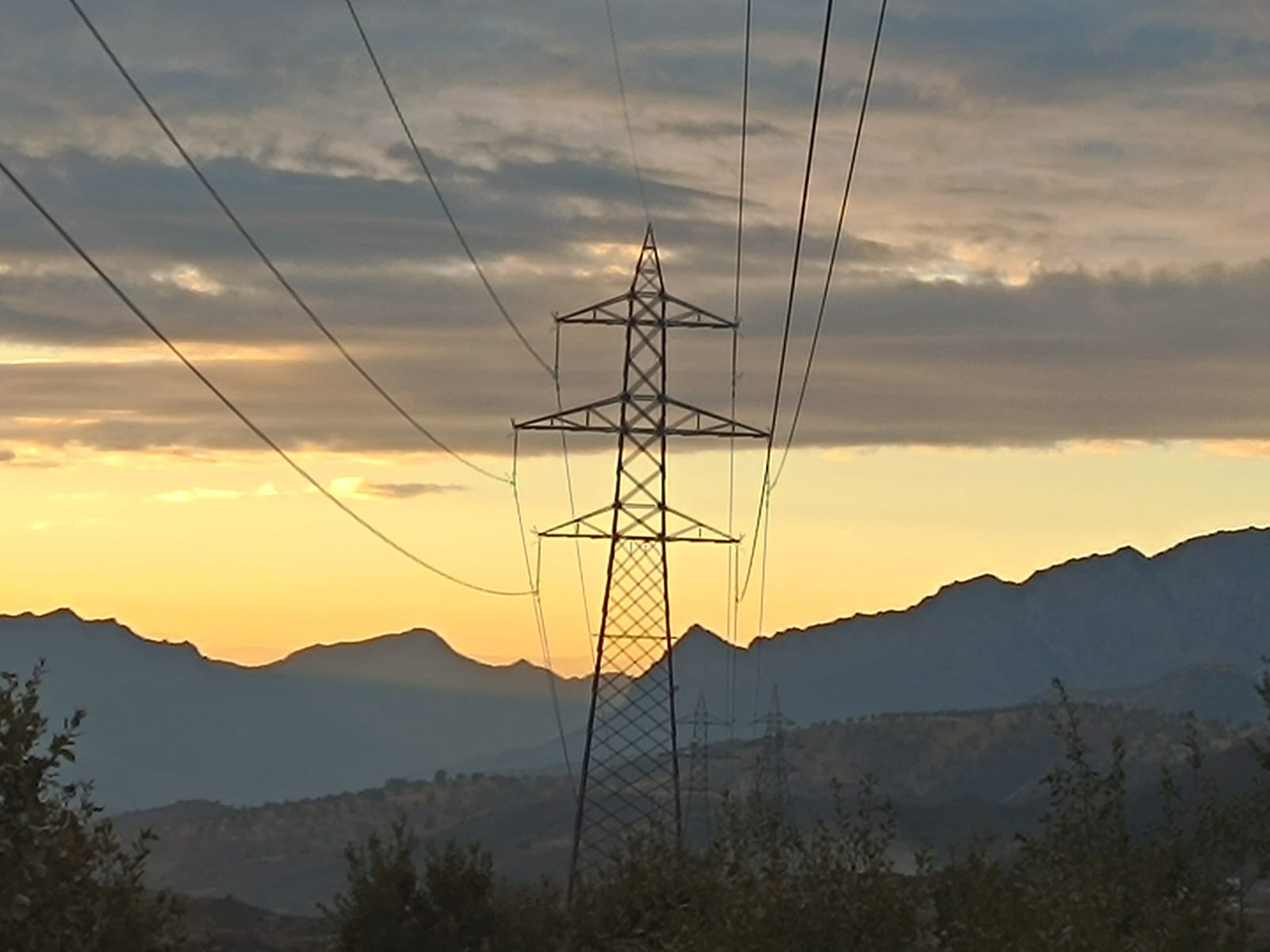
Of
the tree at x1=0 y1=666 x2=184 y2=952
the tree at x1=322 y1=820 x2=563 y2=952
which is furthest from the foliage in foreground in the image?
the tree at x1=0 y1=666 x2=184 y2=952

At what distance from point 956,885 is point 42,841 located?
18.0 m

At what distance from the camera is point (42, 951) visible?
27281 mm

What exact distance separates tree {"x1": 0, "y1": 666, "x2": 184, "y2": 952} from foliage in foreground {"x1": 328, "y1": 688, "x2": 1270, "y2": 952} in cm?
944

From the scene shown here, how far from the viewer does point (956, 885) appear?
39.9 m

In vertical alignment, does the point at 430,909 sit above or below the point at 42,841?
above

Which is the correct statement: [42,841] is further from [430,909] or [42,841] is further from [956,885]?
[430,909]

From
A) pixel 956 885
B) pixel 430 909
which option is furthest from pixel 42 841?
pixel 430 909

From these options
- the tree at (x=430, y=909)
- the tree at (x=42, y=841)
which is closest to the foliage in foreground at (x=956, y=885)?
the tree at (x=430, y=909)

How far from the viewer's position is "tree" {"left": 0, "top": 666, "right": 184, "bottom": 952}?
2500cm

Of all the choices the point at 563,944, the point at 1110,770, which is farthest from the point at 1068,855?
the point at 563,944

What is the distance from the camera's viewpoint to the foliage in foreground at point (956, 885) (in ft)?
112

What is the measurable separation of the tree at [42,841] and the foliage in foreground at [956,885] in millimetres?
9444

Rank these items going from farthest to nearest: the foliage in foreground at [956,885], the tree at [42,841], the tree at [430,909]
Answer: the tree at [430,909] < the foliage in foreground at [956,885] < the tree at [42,841]

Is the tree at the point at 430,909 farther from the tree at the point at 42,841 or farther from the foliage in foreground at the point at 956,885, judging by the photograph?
the tree at the point at 42,841
